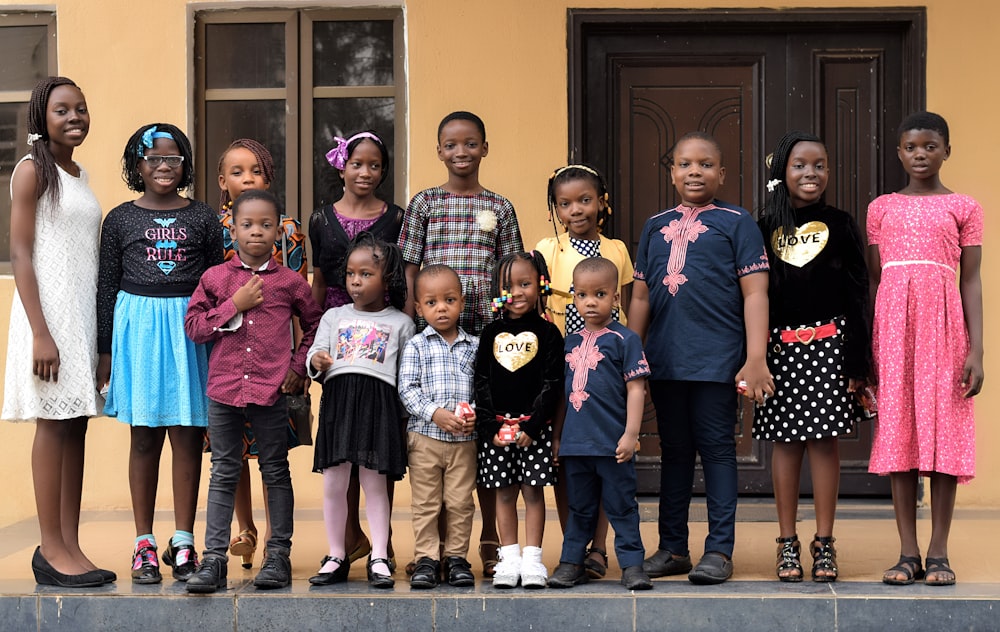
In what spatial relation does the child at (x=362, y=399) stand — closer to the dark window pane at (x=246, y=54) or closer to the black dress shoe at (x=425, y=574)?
the black dress shoe at (x=425, y=574)

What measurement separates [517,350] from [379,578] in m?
0.95

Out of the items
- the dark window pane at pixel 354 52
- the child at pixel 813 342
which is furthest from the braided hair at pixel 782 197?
the dark window pane at pixel 354 52

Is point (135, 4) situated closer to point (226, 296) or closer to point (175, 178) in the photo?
point (175, 178)

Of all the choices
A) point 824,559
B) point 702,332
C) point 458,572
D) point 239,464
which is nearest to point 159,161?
point 239,464

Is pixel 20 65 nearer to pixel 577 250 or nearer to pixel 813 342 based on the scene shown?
pixel 577 250

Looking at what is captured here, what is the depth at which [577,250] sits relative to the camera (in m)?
4.64

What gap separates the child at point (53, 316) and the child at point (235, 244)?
0.51 meters

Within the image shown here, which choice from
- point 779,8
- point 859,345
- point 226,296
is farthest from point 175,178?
point 779,8

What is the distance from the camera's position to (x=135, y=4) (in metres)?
6.46

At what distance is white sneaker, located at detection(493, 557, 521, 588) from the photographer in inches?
174

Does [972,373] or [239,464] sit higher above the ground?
[972,373]

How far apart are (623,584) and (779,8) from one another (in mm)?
3239

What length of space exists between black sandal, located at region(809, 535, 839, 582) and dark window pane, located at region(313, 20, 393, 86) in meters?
3.30

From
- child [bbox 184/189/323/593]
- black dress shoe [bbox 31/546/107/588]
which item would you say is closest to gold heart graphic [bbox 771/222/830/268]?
child [bbox 184/189/323/593]
